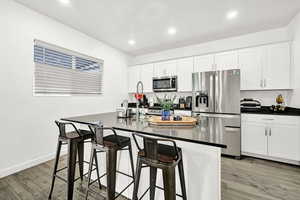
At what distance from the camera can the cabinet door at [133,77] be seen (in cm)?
463

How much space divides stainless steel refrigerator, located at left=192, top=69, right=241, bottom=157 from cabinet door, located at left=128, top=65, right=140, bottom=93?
203 cm

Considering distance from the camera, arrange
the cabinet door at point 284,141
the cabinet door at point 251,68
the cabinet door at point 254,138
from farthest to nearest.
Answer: the cabinet door at point 251,68 < the cabinet door at point 254,138 < the cabinet door at point 284,141

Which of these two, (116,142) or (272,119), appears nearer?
(116,142)

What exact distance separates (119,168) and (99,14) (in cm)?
267

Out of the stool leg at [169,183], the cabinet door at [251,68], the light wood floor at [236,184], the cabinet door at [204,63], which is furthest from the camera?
the cabinet door at [204,63]

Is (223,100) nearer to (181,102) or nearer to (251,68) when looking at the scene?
(251,68)

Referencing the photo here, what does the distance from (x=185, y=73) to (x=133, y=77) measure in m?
1.81

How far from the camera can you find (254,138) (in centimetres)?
278

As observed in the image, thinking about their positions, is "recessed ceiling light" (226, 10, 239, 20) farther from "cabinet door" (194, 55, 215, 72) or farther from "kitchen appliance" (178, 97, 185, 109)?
"kitchen appliance" (178, 97, 185, 109)

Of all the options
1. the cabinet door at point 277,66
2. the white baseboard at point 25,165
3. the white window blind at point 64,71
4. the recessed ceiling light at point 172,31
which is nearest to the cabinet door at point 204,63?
the recessed ceiling light at point 172,31

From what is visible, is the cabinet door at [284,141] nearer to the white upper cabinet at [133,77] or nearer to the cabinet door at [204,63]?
the cabinet door at [204,63]

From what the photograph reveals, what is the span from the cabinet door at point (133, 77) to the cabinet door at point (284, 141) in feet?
12.1

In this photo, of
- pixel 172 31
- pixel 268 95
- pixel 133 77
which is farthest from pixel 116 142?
pixel 268 95

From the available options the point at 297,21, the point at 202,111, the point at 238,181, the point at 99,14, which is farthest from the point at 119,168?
the point at 297,21
